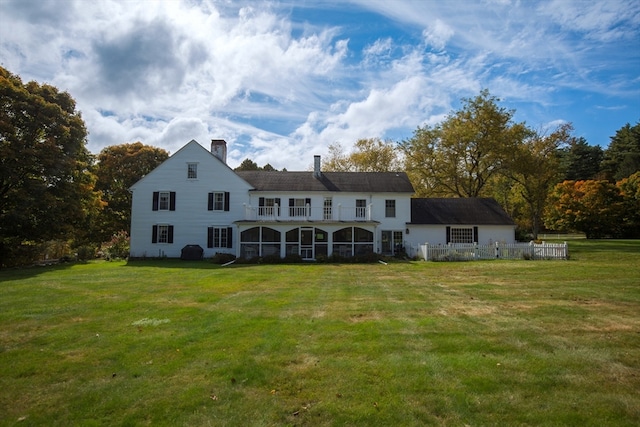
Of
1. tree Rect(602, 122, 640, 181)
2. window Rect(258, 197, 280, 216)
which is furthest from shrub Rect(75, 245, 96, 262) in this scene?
tree Rect(602, 122, 640, 181)

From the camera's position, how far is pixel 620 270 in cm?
1566

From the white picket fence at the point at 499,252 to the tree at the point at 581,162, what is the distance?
46.7m

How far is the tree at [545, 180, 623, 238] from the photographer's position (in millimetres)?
44312

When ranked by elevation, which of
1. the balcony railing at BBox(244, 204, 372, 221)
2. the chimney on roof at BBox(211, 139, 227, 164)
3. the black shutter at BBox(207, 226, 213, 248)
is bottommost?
the black shutter at BBox(207, 226, 213, 248)

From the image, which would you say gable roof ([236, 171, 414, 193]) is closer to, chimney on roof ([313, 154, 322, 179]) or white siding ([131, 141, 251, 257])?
chimney on roof ([313, 154, 322, 179])

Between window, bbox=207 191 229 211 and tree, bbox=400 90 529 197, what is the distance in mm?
19979

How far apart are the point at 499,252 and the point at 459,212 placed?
758 centimetres

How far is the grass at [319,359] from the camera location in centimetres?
415

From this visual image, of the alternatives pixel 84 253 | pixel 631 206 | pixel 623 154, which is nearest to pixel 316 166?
pixel 84 253

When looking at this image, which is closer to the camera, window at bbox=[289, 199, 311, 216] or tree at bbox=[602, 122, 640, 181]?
window at bbox=[289, 199, 311, 216]

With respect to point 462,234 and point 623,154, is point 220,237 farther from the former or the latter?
point 623,154

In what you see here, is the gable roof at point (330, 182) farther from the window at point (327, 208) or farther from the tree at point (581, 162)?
the tree at point (581, 162)

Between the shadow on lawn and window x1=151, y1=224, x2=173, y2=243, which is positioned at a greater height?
window x1=151, y1=224, x2=173, y2=243

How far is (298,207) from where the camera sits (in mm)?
27016
